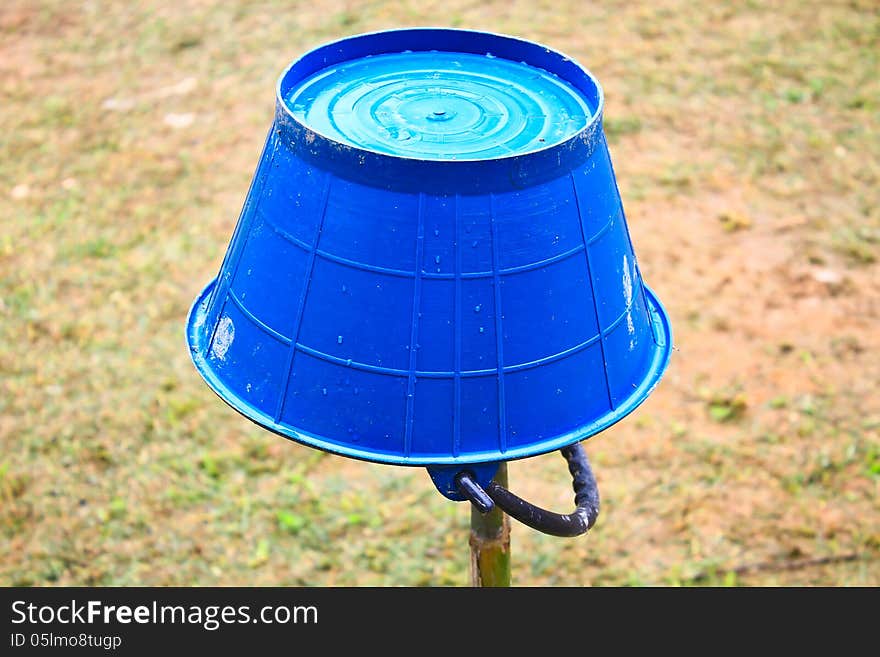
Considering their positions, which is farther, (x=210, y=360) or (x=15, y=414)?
(x=15, y=414)

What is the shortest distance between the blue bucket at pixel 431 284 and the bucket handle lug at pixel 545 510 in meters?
0.04

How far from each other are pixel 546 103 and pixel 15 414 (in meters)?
2.97

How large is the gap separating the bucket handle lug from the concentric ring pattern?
530 mm

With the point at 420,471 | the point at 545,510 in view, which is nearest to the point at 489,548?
the point at 545,510

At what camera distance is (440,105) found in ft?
5.18

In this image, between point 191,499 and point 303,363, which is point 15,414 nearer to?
point 191,499

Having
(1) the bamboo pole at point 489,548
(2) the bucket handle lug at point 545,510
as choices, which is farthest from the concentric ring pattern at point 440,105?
(1) the bamboo pole at point 489,548

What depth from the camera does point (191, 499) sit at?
3.55m

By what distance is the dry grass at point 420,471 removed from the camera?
341cm

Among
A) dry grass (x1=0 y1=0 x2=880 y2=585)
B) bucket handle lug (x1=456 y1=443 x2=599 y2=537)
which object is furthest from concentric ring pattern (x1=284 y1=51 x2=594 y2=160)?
dry grass (x1=0 y1=0 x2=880 y2=585)

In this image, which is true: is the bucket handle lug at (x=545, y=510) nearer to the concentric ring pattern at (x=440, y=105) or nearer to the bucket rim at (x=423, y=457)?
the bucket rim at (x=423, y=457)

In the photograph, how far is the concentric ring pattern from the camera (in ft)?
4.84

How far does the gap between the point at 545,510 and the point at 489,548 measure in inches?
14.3
